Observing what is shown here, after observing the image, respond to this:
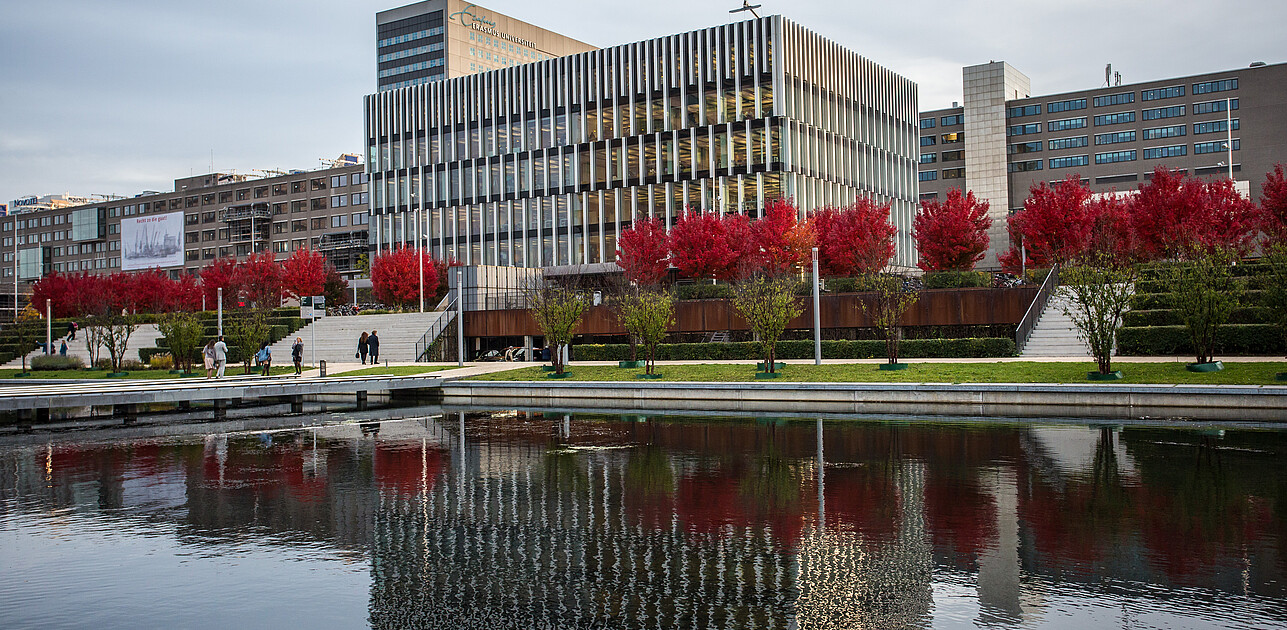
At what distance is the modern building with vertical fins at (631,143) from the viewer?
69.1 m

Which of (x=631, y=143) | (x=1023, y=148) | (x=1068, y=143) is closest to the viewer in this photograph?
(x=631, y=143)

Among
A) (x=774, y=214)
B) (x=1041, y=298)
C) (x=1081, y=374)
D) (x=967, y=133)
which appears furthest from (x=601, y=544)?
(x=967, y=133)

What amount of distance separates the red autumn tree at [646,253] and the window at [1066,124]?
67.2 meters

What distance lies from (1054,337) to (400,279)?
4366 centimetres

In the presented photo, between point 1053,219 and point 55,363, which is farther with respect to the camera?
point 55,363

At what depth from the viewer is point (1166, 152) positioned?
323 feet

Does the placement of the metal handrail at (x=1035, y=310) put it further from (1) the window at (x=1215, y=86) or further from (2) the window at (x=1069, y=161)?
(1) the window at (x=1215, y=86)

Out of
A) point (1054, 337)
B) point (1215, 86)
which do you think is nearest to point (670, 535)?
point (1054, 337)

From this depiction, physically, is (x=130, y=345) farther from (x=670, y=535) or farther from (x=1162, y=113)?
(x=1162, y=113)

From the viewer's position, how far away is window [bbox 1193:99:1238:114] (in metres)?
94.8

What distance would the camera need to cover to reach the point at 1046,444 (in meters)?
17.2

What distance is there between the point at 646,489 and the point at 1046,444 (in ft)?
26.6

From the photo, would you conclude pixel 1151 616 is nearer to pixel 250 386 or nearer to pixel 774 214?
pixel 250 386

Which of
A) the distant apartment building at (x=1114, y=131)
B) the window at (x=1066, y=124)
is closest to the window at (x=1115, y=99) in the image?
the distant apartment building at (x=1114, y=131)
